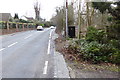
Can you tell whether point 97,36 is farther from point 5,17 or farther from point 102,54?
point 5,17

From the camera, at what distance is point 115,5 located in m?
6.14

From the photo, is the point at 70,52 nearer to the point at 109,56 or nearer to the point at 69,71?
the point at 109,56

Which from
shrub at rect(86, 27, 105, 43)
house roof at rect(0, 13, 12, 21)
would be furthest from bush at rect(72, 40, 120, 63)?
house roof at rect(0, 13, 12, 21)

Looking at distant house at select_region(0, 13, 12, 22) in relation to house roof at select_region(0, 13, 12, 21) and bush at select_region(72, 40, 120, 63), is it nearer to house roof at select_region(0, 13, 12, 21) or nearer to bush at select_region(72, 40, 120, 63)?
house roof at select_region(0, 13, 12, 21)

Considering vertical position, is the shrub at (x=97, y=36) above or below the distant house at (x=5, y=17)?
below

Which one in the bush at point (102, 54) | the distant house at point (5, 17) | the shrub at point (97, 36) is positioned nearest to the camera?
the bush at point (102, 54)

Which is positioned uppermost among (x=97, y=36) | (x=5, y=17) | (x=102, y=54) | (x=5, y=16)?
(x=5, y=16)

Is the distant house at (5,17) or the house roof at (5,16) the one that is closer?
the distant house at (5,17)

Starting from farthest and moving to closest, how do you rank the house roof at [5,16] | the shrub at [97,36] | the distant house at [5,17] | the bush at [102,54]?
the house roof at [5,16]
the distant house at [5,17]
the shrub at [97,36]
the bush at [102,54]

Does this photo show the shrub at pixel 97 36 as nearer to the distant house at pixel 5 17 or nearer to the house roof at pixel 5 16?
the distant house at pixel 5 17

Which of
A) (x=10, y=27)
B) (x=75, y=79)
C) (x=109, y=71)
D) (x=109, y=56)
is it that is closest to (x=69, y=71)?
(x=75, y=79)

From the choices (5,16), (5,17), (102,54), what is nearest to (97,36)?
(102,54)

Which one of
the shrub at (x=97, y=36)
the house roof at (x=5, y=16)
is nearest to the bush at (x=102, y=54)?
the shrub at (x=97, y=36)

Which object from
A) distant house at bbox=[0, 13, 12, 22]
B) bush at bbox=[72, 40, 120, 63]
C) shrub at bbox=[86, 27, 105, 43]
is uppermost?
distant house at bbox=[0, 13, 12, 22]
